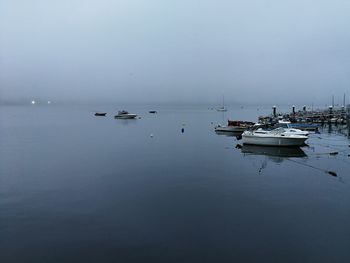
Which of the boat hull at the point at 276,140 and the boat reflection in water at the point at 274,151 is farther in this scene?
the boat hull at the point at 276,140

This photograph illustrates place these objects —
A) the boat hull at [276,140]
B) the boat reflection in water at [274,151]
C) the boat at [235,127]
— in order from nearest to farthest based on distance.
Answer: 1. the boat reflection in water at [274,151]
2. the boat hull at [276,140]
3. the boat at [235,127]

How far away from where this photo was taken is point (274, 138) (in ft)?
144

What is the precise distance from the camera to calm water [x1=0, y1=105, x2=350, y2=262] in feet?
44.4

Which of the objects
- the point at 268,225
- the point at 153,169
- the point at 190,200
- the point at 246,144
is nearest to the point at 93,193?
the point at 190,200

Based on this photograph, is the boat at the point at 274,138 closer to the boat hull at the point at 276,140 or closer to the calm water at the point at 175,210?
the boat hull at the point at 276,140

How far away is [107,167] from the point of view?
106 ft

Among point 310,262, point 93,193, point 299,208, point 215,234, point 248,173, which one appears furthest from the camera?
point 248,173

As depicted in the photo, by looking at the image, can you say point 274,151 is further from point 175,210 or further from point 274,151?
point 175,210

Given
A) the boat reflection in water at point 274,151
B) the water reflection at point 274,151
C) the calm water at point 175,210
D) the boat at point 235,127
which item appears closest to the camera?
the calm water at point 175,210

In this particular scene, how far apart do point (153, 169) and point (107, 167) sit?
4.76m

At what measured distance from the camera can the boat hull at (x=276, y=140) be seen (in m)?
43.0

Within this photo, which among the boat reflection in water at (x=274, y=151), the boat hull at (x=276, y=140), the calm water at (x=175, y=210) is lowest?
the boat reflection in water at (x=274, y=151)

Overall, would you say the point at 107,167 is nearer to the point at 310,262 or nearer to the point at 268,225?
the point at 268,225

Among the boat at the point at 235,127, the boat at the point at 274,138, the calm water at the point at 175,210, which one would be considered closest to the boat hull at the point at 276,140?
the boat at the point at 274,138
